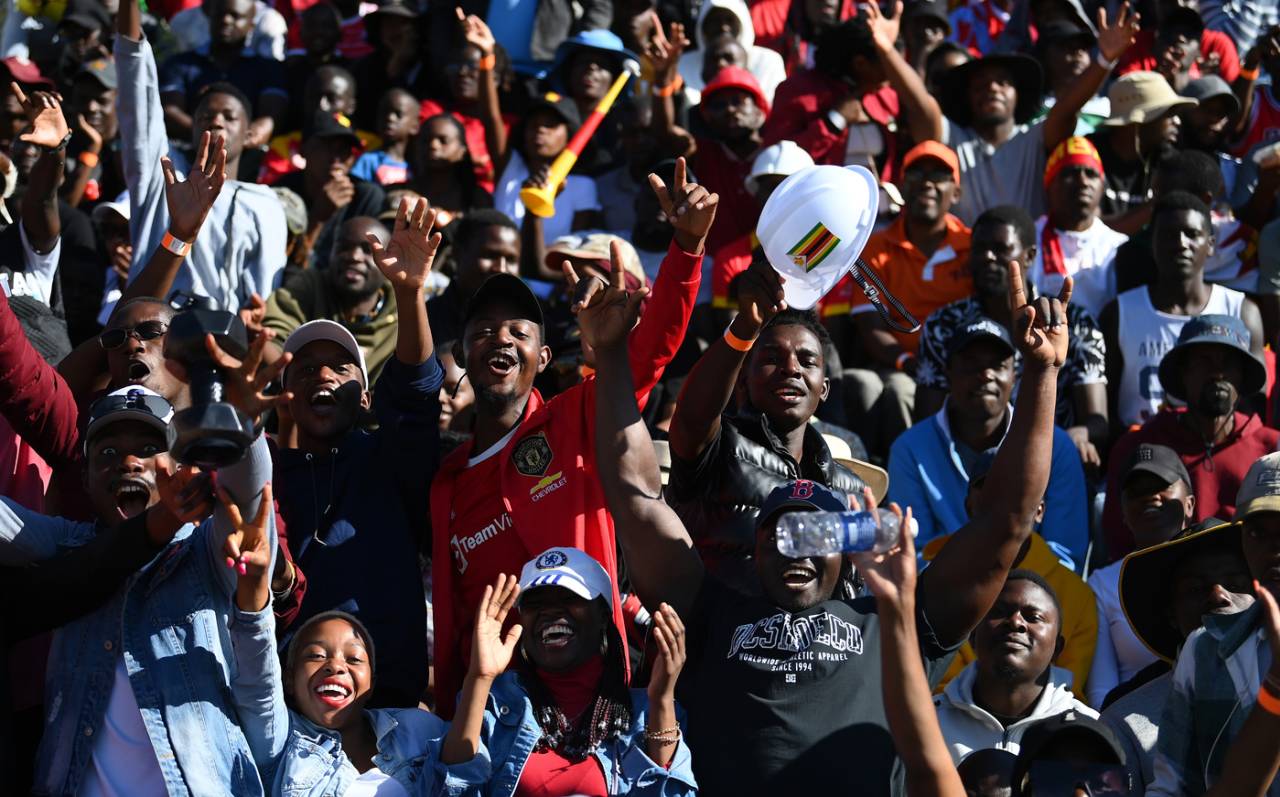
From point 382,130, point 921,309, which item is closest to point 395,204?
point 382,130

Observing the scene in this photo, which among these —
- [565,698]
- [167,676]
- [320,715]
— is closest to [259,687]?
[167,676]

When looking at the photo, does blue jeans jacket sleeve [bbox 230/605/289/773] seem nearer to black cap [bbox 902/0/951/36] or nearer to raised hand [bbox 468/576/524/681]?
raised hand [bbox 468/576/524/681]

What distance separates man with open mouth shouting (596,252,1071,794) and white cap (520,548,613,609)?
0.35 ft

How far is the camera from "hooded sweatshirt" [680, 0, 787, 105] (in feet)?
36.0

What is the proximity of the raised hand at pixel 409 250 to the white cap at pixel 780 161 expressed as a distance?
3.72 metres

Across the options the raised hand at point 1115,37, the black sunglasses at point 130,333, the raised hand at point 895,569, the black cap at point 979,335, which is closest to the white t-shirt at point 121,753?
the black sunglasses at point 130,333

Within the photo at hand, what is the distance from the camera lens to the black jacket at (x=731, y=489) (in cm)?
554

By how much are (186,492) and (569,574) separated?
1.22 m

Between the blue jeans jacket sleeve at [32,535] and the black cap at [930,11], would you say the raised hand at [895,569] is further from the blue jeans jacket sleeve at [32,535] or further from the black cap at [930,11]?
the black cap at [930,11]

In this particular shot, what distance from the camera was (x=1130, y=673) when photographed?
253 inches

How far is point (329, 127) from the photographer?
966cm

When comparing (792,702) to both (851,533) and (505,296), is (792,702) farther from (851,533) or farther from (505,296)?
(505,296)

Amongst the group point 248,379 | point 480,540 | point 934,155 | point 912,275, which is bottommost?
point 912,275

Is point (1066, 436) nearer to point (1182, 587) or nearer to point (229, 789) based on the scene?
point (1182, 587)
